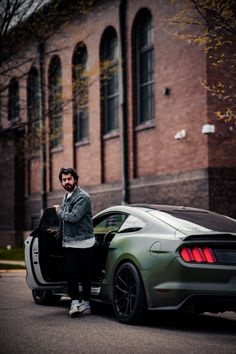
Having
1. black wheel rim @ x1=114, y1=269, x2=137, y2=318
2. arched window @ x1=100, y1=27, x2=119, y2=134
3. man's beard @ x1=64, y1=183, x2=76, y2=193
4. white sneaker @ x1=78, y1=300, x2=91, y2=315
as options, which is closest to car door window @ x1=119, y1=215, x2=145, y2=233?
black wheel rim @ x1=114, y1=269, x2=137, y2=318

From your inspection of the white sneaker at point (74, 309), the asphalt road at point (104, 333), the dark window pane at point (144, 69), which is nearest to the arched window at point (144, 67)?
the dark window pane at point (144, 69)

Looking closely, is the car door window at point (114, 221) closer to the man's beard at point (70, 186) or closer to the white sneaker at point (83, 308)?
the man's beard at point (70, 186)

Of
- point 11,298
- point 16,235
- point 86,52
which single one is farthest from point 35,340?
point 16,235

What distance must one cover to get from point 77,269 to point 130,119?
15904 millimetres

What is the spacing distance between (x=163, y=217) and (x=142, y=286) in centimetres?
95

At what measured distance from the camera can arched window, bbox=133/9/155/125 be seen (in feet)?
79.4

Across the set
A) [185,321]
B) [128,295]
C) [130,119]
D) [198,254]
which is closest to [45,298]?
[128,295]

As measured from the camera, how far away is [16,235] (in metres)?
32.9

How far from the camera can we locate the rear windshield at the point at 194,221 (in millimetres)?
8391

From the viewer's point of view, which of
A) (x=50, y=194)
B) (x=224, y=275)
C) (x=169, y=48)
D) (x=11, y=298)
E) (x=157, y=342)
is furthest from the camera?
(x=50, y=194)

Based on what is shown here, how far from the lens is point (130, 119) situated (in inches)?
971

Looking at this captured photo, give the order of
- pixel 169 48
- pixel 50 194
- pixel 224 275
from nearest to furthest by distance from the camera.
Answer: pixel 224 275 → pixel 169 48 → pixel 50 194

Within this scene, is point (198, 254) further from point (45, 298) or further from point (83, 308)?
point (45, 298)

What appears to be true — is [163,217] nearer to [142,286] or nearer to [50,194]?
[142,286]
